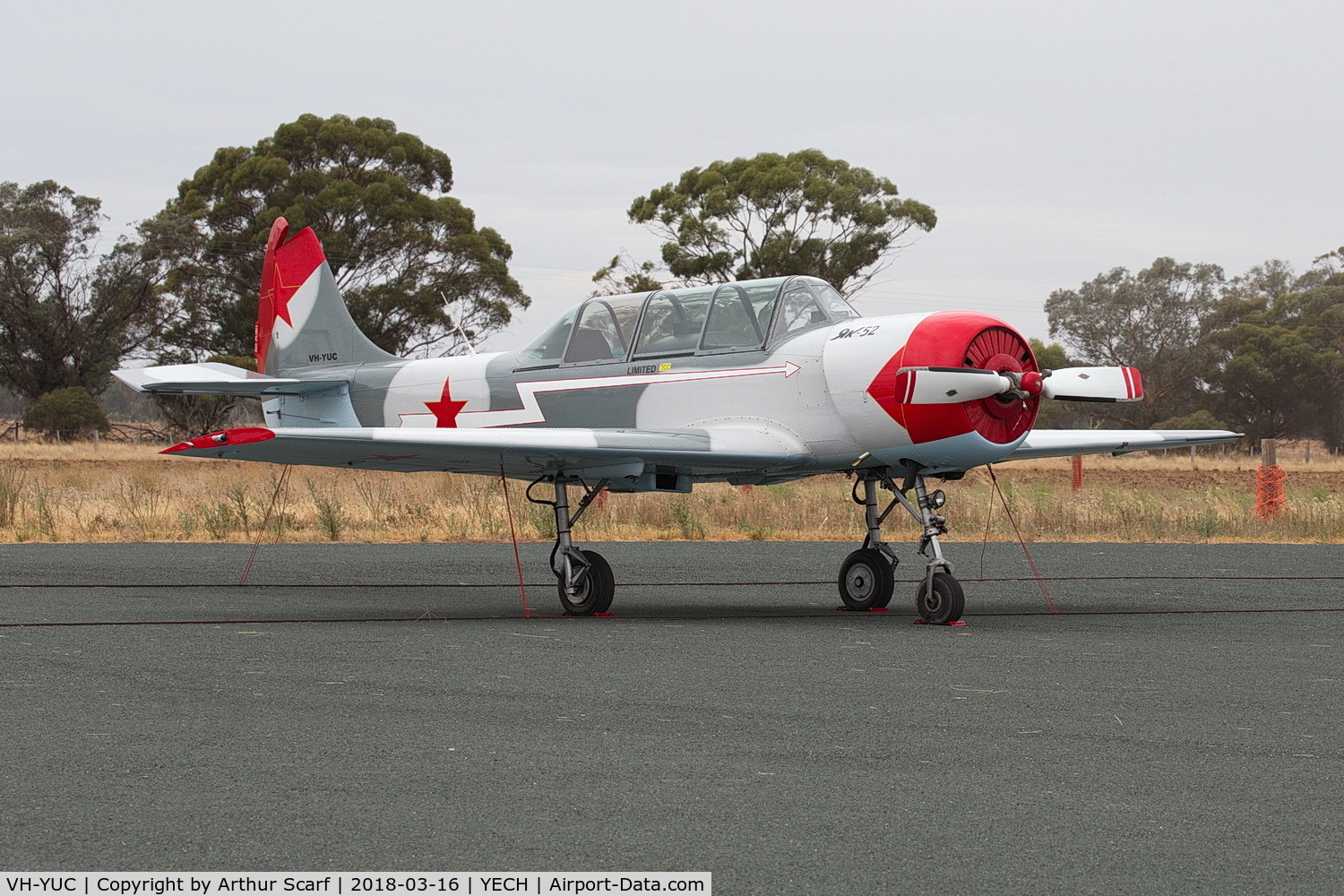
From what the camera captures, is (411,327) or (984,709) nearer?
(984,709)

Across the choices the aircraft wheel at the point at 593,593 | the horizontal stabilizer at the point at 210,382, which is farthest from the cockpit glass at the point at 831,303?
the horizontal stabilizer at the point at 210,382

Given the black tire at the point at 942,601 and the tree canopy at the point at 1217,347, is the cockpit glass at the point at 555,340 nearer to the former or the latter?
the black tire at the point at 942,601

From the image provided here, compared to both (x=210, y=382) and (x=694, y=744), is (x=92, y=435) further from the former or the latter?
(x=694, y=744)

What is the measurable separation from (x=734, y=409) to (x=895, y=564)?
1835 millimetres

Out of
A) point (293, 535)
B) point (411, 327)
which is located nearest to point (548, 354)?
point (293, 535)

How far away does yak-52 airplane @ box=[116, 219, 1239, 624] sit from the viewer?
9.80 m

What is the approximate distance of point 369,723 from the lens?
6090 mm

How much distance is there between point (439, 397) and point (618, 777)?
811 centimetres

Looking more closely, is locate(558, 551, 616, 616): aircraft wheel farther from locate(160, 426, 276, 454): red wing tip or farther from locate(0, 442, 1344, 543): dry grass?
locate(0, 442, 1344, 543): dry grass

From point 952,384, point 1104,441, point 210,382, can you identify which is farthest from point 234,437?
point 1104,441

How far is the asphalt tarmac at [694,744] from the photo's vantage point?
416 centimetres

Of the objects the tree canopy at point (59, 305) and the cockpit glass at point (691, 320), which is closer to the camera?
the cockpit glass at point (691, 320)

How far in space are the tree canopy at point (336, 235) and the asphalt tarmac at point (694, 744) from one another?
39596mm

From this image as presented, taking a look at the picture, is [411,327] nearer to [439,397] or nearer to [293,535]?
[293,535]
